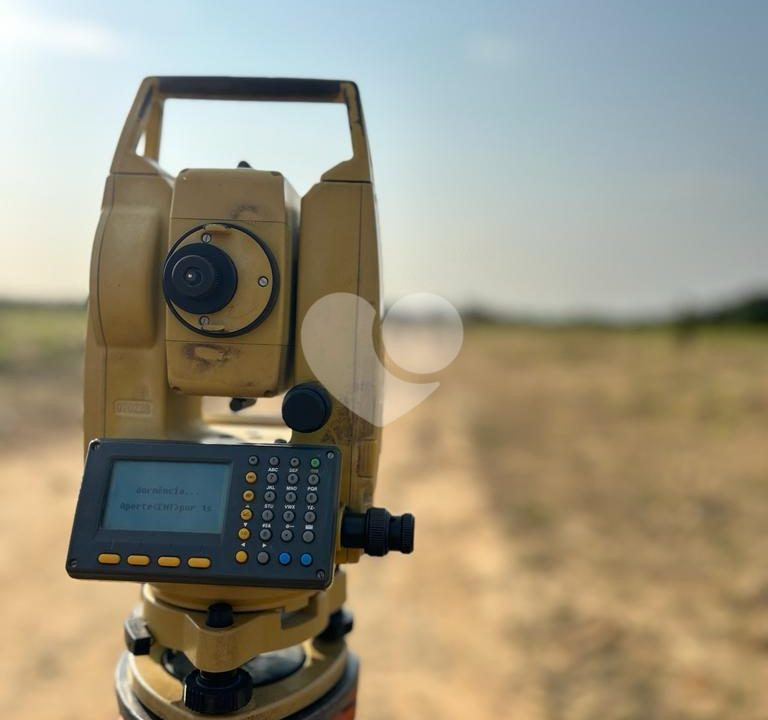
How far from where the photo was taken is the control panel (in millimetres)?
1401

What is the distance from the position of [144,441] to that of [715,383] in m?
15.3

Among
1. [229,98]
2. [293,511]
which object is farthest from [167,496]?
[229,98]

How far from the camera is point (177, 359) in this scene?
161cm

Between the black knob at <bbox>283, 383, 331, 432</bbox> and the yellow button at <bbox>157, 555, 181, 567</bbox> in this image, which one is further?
the black knob at <bbox>283, 383, 331, 432</bbox>

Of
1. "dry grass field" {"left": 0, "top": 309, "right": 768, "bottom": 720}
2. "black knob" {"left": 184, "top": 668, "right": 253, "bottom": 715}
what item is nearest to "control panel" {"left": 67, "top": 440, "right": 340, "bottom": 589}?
"black knob" {"left": 184, "top": 668, "right": 253, "bottom": 715}

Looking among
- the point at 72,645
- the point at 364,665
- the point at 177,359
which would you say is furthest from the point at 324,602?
the point at 72,645

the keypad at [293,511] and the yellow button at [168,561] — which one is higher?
the keypad at [293,511]

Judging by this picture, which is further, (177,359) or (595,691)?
(595,691)

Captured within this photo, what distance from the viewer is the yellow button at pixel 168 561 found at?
55.4 inches

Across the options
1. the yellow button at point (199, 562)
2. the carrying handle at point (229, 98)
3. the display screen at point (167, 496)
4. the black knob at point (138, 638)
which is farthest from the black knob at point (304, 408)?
the black knob at point (138, 638)

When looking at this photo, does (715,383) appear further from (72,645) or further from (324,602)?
(324,602)

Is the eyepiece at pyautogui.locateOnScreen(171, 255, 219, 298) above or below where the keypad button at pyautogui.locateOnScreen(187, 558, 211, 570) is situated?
above

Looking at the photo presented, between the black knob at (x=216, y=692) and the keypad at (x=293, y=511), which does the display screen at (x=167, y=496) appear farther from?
the black knob at (x=216, y=692)

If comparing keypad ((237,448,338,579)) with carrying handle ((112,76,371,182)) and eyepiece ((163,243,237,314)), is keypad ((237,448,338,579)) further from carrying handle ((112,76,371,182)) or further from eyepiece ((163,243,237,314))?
carrying handle ((112,76,371,182))
